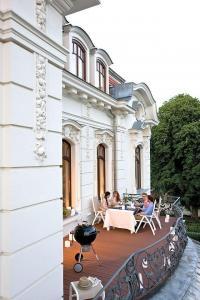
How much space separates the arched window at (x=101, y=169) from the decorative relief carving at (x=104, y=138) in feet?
1.02

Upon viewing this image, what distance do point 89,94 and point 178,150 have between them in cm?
1375

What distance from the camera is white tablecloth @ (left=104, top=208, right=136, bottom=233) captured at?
9953 millimetres

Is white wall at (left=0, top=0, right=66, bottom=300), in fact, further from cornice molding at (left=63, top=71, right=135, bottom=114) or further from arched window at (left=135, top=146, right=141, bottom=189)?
arched window at (left=135, top=146, right=141, bottom=189)

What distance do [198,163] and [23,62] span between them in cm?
1971

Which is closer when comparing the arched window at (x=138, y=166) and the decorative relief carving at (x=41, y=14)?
the decorative relief carving at (x=41, y=14)

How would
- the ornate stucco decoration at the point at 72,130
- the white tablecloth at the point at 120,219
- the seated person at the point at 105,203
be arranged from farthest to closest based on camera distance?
the seated person at the point at 105,203
the white tablecloth at the point at 120,219
the ornate stucco decoration at the point at 72,130

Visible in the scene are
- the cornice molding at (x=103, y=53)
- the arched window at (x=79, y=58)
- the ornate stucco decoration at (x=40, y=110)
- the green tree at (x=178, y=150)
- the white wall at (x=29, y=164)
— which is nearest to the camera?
the white wall at (x=29, y=164)

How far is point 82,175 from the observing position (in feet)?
34.1

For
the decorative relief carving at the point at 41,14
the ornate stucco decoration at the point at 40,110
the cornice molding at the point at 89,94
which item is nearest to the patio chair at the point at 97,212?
the cornice molding at the point at 89,94

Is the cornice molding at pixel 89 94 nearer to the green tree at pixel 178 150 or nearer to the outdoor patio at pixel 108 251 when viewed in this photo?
the outdoor patio at pixel 108 251

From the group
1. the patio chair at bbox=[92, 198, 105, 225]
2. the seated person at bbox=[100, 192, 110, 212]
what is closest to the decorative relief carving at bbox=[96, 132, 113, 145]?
the seated person at bbox=[100, 192, 110, 212]

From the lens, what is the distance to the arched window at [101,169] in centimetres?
1219

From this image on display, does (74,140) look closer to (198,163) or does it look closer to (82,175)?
(82,175)

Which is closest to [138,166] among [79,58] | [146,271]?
[79,58]
